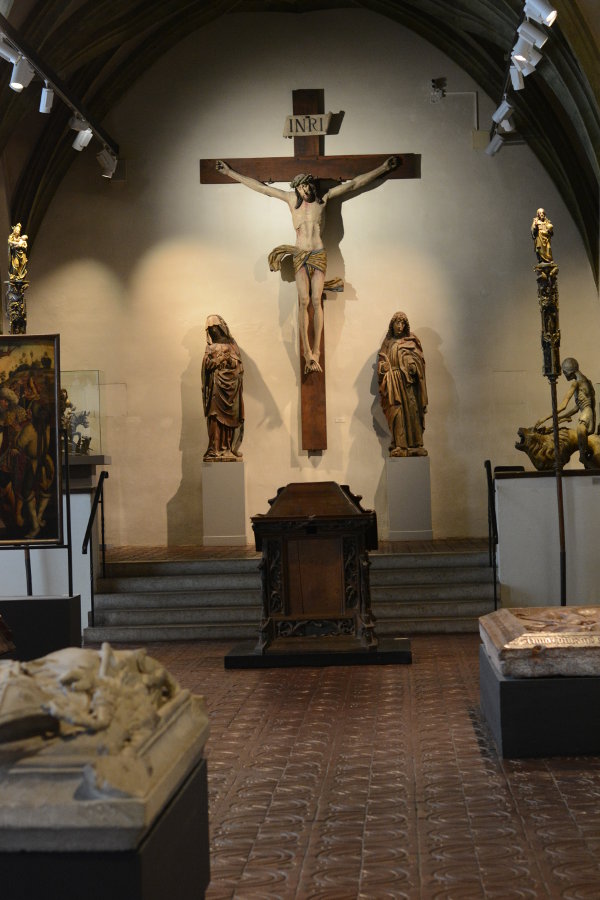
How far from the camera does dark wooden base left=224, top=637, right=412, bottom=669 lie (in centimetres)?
730

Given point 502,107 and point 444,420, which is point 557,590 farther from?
point 502,107

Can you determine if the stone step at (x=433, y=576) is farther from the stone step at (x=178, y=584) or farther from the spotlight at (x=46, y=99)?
the spotlight at (x=46, y=99)

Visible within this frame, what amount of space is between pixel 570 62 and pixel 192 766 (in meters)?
9.10

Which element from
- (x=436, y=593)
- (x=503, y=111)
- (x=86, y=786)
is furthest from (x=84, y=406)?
(x=86, y=786)

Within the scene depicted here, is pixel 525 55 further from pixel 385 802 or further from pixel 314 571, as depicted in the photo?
pixel 385 802

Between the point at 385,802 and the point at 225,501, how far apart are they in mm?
7541

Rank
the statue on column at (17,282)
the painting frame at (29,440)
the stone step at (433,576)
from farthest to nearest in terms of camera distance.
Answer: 1. the stone step at (433,576)
2. the statue on column at (17,282)
3. the painting frame at (29,440)

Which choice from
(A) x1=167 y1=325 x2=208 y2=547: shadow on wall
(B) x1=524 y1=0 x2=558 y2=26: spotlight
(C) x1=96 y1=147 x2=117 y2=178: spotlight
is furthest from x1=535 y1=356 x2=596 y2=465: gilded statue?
(C) x1=96 y1=147 x2=117 y2=178: spotlight

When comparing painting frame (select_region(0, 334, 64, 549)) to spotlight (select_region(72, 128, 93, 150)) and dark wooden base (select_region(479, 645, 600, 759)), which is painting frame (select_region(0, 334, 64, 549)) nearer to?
dark wooden base (select_region(479, 645, 600, 759))

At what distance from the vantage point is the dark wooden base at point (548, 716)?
183 inches

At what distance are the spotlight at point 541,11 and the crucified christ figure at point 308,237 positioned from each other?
3345 millimetres

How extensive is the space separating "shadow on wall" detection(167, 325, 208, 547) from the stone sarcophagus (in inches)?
186

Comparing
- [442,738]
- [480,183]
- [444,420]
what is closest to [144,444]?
[444,420]

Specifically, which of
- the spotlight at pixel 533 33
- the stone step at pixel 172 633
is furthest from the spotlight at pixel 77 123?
the stone step at pixel 172 633
